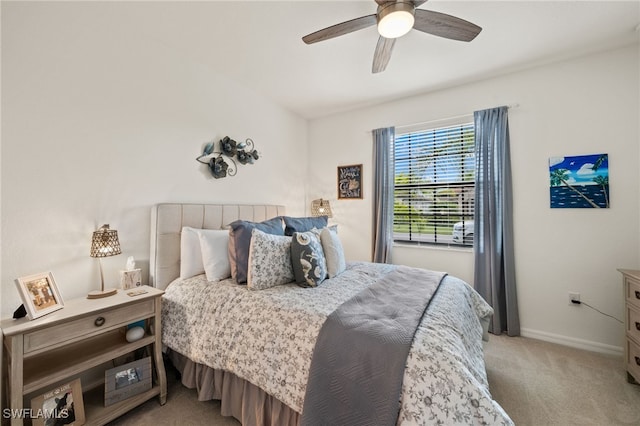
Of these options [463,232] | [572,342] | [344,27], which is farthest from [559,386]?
[344,27]

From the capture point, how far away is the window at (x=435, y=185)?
2.89 meters

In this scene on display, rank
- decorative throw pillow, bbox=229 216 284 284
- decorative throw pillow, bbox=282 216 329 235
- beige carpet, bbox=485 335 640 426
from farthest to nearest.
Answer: decorative throw pillow, bbox=282 216 329 235, decorative throw pillow, bbox=229 216 284 284, beige carpet, bbox=485 335 640 426

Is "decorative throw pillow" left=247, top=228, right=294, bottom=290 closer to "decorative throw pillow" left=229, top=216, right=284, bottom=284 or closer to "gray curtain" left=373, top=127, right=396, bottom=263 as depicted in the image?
"decorative throw pillow" left=229, top=216, right=284, bottom=284

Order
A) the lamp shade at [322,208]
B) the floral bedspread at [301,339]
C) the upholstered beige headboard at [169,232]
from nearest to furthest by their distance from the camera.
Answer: the floral bedspread at [301,339], the upholstered beige headboard at [169,232], the lamp shade at [322,208]

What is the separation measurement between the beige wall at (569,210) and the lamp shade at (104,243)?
3121 millimetres

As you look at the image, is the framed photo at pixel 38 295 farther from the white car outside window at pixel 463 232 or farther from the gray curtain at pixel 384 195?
the white car outside window at pixel 463 232

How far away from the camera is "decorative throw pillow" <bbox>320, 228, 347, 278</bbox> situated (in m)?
2.02

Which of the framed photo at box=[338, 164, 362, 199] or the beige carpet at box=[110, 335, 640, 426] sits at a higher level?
the framed photo at box=[338, 164, 362, 199]

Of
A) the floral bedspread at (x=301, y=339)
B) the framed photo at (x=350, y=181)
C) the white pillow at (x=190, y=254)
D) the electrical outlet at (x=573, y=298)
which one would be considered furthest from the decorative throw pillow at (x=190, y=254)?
the electrical outlet at (x=573, y=298)

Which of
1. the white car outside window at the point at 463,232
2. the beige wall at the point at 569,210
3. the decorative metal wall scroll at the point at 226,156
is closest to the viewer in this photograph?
the beige wall at the point at 569,210

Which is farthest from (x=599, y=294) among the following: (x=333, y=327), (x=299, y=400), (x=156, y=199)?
(x=156, y=199)

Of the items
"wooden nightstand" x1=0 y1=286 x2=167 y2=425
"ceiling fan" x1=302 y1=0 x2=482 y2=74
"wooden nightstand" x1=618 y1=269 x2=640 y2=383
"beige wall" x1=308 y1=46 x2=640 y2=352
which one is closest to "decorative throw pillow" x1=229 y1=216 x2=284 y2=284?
"wooden nightstand" x1=0 y1=286 x2=167 y2=425

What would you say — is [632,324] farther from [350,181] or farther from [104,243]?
[104,243]

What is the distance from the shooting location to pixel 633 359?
1.79m
